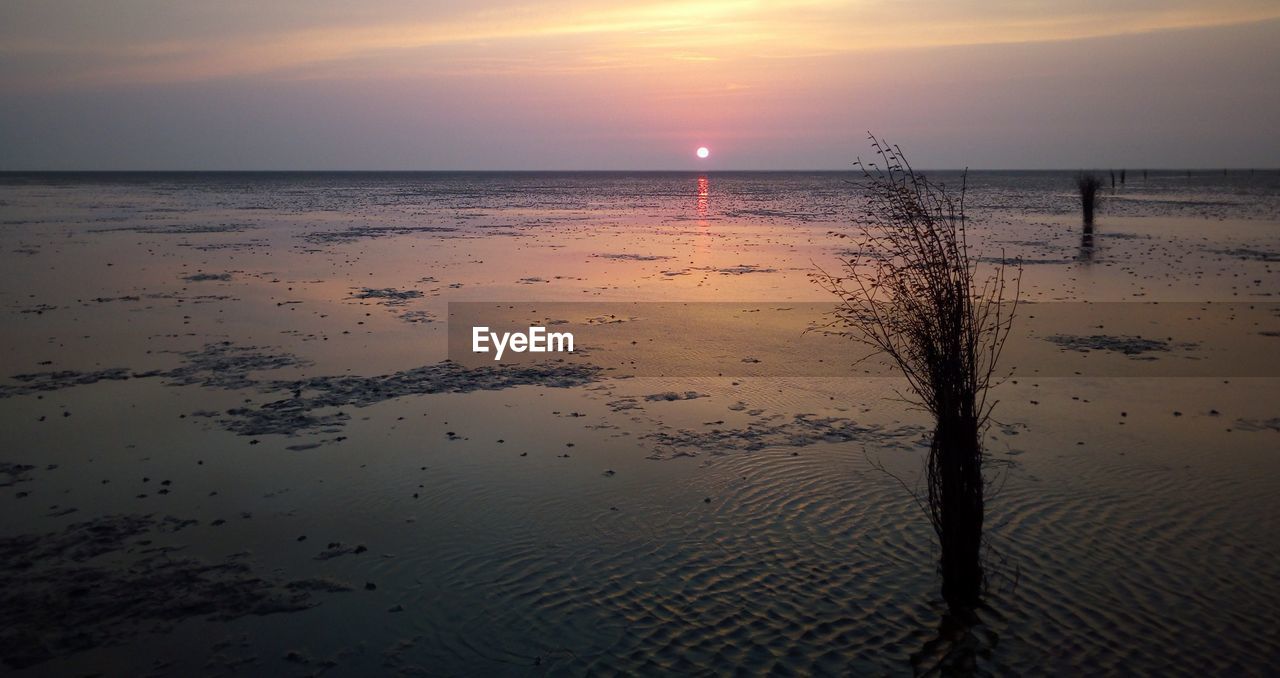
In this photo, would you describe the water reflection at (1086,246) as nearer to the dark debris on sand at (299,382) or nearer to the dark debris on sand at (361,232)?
the dark debris on sand at (299,382)

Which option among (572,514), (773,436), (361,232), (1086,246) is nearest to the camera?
(572,514)

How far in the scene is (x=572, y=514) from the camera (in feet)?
28.8

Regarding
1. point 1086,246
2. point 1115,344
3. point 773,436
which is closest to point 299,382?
point 773,436

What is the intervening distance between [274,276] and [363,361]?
13.2m

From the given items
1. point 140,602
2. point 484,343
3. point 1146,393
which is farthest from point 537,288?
point 140,602

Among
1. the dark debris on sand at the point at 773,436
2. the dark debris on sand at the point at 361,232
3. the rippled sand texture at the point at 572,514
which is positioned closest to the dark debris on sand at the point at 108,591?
the rippled sand texture at the point at 572,514
